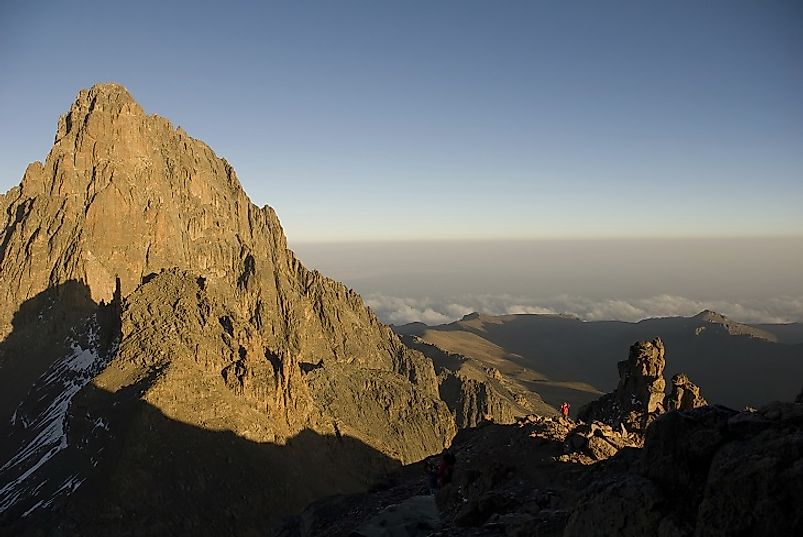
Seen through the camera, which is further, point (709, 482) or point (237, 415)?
point (237, 415)

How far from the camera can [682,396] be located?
43.8 metres

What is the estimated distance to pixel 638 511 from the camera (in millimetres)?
10078

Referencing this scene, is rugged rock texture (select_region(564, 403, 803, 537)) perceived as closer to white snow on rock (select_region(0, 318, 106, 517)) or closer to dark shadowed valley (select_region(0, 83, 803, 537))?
dark shadowed valley (select_region(0, 83, 803, 537))

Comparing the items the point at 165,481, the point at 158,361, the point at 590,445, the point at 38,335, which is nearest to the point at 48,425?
the point at 158,361

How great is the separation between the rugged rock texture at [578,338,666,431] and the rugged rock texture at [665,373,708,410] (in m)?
1.01

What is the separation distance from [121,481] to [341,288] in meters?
129

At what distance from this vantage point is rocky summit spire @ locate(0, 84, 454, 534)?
4559cm

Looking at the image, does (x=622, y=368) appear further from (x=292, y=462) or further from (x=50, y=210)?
(x=50, y=210)

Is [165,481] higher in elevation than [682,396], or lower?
lower

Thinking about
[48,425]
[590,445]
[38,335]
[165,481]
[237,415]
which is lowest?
[165,481]

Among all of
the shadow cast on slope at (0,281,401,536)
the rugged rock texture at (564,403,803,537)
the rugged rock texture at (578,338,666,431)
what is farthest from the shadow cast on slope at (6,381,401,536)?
the rugged rock texture at (564,403,803,537)

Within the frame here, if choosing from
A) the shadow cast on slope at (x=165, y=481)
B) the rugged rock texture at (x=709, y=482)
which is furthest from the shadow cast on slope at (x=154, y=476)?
the rugged rock texture at (x=709, y=482)

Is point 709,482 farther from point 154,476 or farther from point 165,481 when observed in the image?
point 154,476

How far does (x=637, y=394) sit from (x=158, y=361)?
50001 mm
